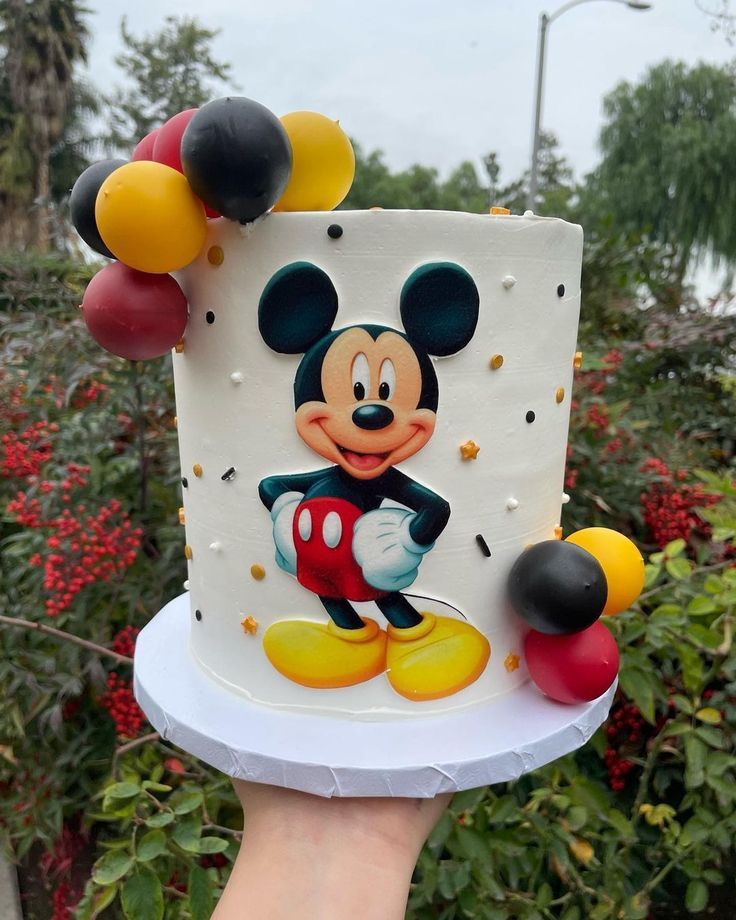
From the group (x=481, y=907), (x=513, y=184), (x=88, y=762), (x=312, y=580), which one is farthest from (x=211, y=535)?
(x=513, y=184)

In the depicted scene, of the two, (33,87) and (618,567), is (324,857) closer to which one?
(618,567)

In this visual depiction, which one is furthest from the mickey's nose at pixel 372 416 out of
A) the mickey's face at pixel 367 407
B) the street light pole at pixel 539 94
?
the street light pole at pixel 539 94

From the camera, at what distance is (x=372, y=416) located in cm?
100

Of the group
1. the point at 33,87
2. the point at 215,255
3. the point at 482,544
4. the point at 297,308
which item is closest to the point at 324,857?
the point at 482,544

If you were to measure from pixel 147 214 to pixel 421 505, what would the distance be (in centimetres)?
54

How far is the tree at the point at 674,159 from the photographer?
446 inches

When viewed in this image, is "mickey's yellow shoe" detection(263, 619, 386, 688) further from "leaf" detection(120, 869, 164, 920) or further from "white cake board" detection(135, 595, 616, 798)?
"leaf" detection(120, 869, 164, 920)

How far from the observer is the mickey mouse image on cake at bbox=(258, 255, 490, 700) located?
39.3 inches

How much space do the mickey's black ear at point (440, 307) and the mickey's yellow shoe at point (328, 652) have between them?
430 mm

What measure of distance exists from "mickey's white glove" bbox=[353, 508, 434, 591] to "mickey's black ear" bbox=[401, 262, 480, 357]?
0.25 m

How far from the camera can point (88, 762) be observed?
1818mm

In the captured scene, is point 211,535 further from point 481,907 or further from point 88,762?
point 88,762

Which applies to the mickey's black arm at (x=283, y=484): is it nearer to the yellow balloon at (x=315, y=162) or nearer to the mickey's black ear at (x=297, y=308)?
the mickey's black ear at (x=297, y=308)

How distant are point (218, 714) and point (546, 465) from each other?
66cm
